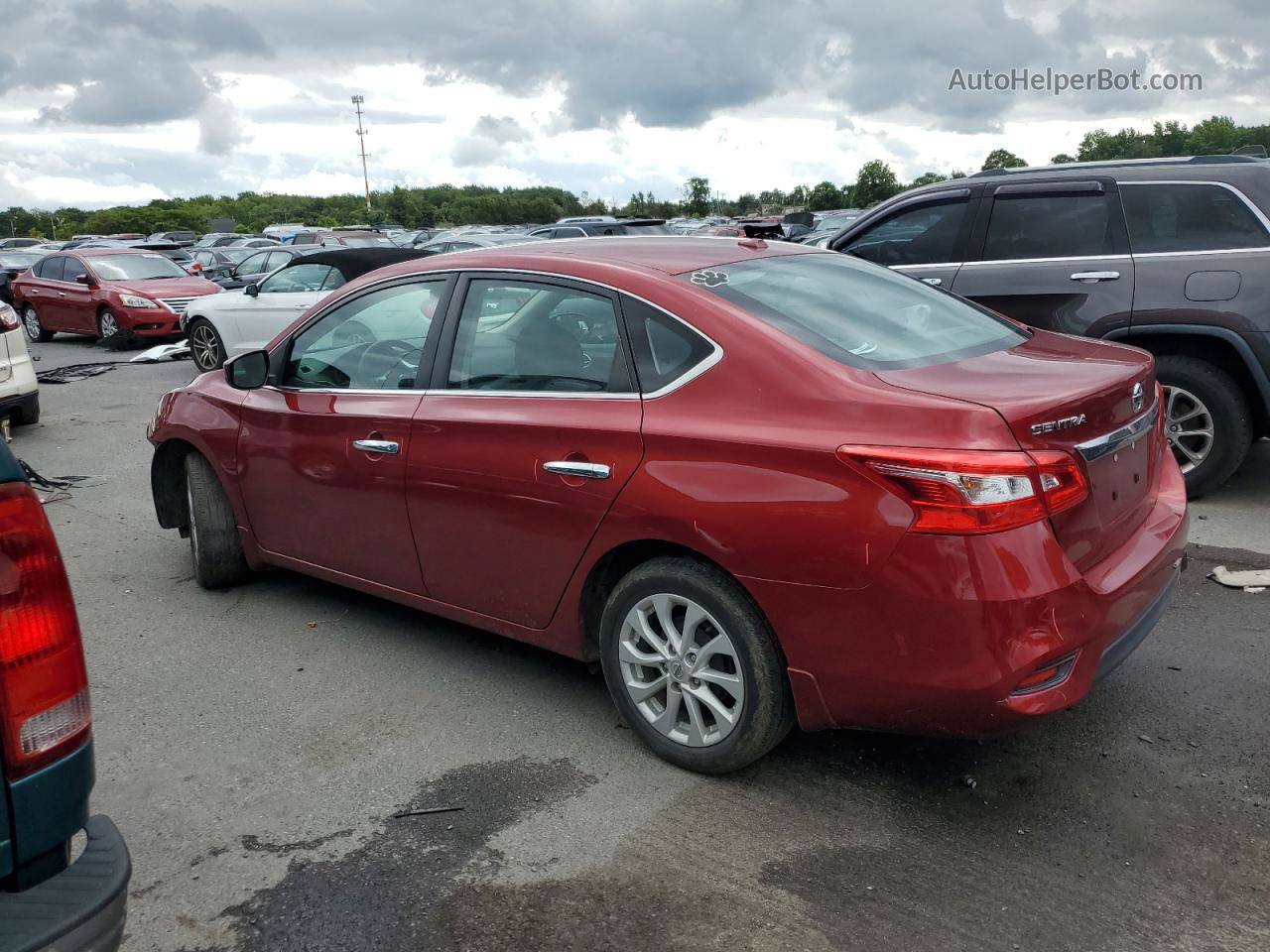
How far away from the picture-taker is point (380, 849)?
321 cm

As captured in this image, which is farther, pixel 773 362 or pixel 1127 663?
pixel 1127 663

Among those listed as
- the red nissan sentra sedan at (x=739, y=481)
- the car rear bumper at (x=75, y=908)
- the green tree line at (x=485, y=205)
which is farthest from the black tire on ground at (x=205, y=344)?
the green tree line at (x=485, y=205)

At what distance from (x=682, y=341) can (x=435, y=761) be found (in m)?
1.63

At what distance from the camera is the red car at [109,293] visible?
16375 millimetres

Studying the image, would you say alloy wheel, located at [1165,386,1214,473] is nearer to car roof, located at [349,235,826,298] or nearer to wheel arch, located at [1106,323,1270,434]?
wheel arch, located at [1106,323,1270,434]

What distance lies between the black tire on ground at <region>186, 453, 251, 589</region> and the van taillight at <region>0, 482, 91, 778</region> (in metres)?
3.26

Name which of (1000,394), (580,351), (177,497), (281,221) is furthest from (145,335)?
(281,221)

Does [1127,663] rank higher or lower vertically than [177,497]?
lower

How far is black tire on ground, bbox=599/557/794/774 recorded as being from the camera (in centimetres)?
322

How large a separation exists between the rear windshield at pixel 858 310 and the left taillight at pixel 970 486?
0.48 meters

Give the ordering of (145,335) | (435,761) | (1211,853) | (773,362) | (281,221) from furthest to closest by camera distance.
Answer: (281,221) → (145,335) → (435,761) → (773,362) → (1211,853)

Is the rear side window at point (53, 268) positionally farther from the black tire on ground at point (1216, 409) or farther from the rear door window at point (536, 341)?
the black tire on ground at point (1216, 409)

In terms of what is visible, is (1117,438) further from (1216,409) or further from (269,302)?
(269,302)

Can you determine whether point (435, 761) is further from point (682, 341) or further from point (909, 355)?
point (909, 355)
